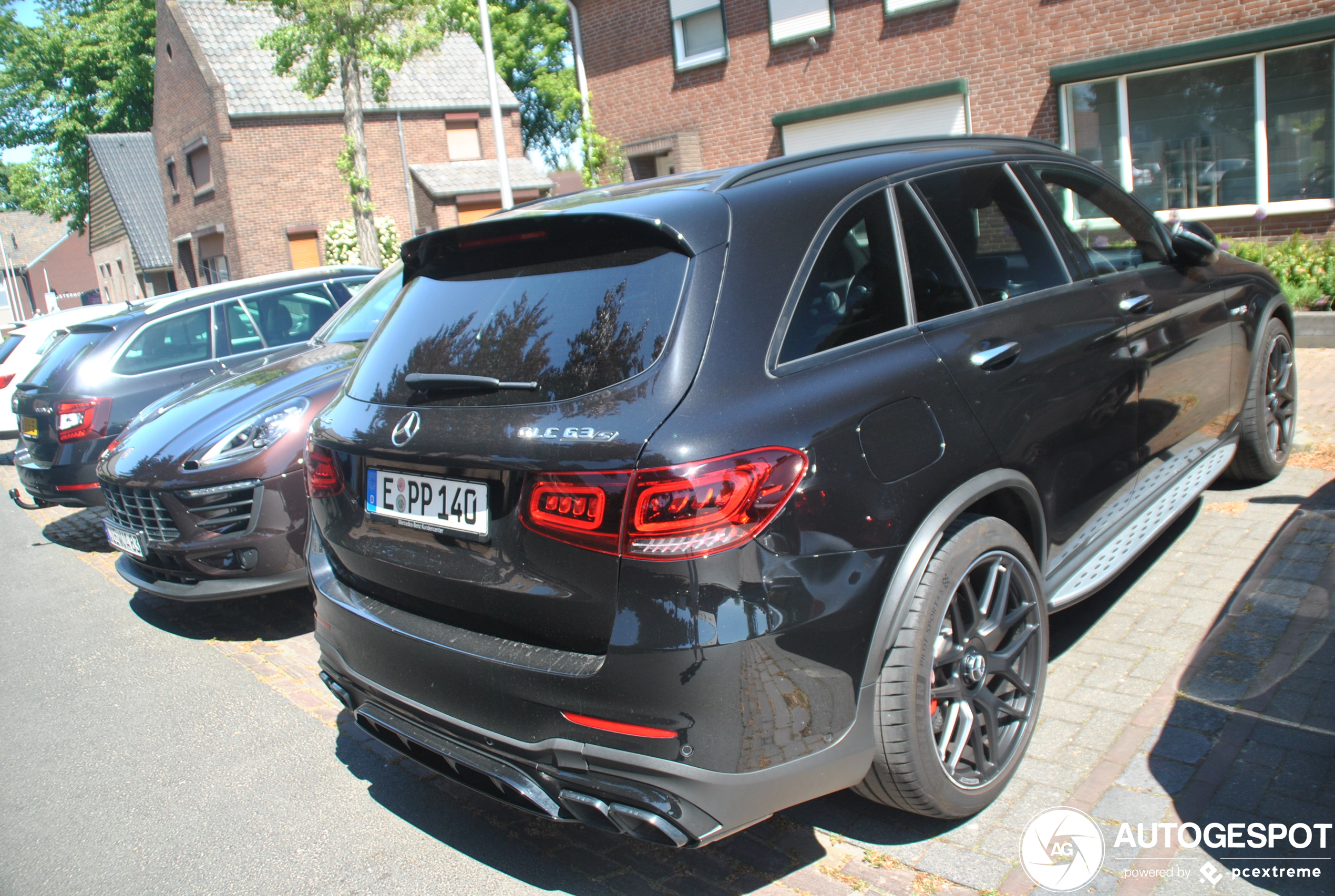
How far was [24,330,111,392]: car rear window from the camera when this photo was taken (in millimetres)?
7297

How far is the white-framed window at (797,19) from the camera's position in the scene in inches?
608

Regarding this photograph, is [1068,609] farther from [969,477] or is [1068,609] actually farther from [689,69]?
[689,69]

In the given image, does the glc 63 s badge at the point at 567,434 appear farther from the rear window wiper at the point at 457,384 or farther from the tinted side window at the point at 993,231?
the tinted side window at the point at 993,231

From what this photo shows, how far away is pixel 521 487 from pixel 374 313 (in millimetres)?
4299

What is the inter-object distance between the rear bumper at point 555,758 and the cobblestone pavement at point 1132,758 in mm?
208

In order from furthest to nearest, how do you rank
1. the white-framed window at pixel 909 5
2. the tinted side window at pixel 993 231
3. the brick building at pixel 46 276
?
the brick building at pixel 46 276, the white-framed window at pixel 909 5, the tinted side window at pixel 993 231

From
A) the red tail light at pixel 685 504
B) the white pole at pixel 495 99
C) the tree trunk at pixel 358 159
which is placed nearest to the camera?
the red tail light at pixel 685 504

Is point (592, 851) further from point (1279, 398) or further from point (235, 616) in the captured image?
point (1279, 398)

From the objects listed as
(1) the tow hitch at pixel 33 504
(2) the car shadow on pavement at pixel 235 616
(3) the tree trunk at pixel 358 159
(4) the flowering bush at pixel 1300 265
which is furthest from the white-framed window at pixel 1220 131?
(3) the tree trunk at pixel 358 159

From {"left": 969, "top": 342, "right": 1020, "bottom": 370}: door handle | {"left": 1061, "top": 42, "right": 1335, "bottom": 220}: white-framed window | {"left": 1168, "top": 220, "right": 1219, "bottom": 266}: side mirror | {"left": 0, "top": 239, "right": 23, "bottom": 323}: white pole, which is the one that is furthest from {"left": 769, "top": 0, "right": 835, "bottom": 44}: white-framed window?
{"left": 0, "top": 239, "right": 23, "bottom": 323}: white pole

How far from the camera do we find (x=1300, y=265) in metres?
9.93

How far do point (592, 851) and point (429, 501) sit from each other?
1191mm

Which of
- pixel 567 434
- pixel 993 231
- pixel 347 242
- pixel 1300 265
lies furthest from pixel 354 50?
pixel 567 434

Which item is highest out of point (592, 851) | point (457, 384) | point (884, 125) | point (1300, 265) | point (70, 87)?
point (70, 87)
